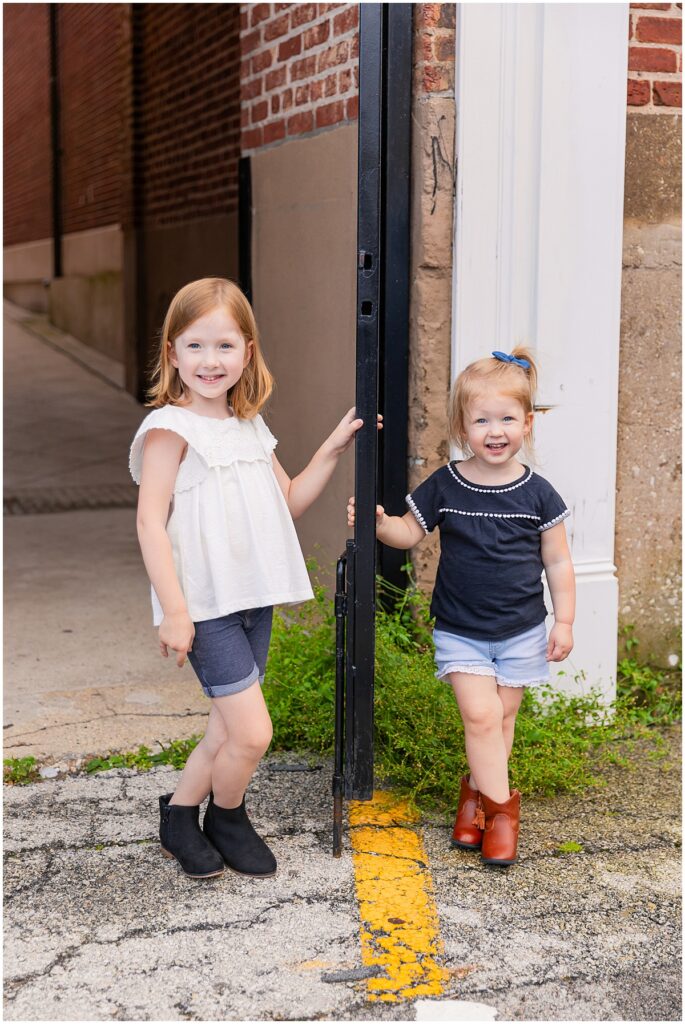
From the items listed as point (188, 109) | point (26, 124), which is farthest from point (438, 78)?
point (26, 124)

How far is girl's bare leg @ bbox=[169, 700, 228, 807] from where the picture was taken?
2.97 m

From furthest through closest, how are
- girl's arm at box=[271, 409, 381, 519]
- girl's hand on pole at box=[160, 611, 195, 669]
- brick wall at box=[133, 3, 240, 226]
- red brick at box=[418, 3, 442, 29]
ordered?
1. brick wall at box=[133, 3, 240, 226]
2. red brick at box=[418, 3, 442, 29]
3. girl's arm at box=[271, 409, 381, 519]
4. girl's hand on pole at box=[160, 611, 195, 669]

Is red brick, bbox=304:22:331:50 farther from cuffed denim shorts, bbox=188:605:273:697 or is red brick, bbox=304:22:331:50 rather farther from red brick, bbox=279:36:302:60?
cuffed denim shorts, bbox=188:605:273:697

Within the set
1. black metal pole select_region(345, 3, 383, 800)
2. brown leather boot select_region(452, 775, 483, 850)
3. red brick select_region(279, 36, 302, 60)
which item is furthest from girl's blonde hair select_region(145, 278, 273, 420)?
red brick select_region(279, 36, 302, 60)

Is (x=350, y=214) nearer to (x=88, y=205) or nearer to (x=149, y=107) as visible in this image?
(x=149, y=107)

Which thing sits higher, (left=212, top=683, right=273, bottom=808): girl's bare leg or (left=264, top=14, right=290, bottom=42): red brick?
(left=264, top=14, right=290, bottom=42): red brick

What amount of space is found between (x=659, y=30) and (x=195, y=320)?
86.3 inches

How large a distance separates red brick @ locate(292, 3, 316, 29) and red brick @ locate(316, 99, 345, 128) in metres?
0.35

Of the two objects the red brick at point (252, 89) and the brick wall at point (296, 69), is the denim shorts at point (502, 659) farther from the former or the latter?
the red brick at point (252, 89)

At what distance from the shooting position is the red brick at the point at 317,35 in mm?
4273

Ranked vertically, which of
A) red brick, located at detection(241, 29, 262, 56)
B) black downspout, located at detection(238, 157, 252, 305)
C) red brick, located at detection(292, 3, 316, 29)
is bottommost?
black downspout, located at detection(238, 157, 252, 305)

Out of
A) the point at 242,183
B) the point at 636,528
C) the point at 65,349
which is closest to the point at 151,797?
the point at 636,528

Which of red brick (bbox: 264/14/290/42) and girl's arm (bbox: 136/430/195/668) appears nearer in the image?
girl's arm (bbox: 136/430/195/668)

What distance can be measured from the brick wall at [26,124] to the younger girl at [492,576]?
15409 millimetres
